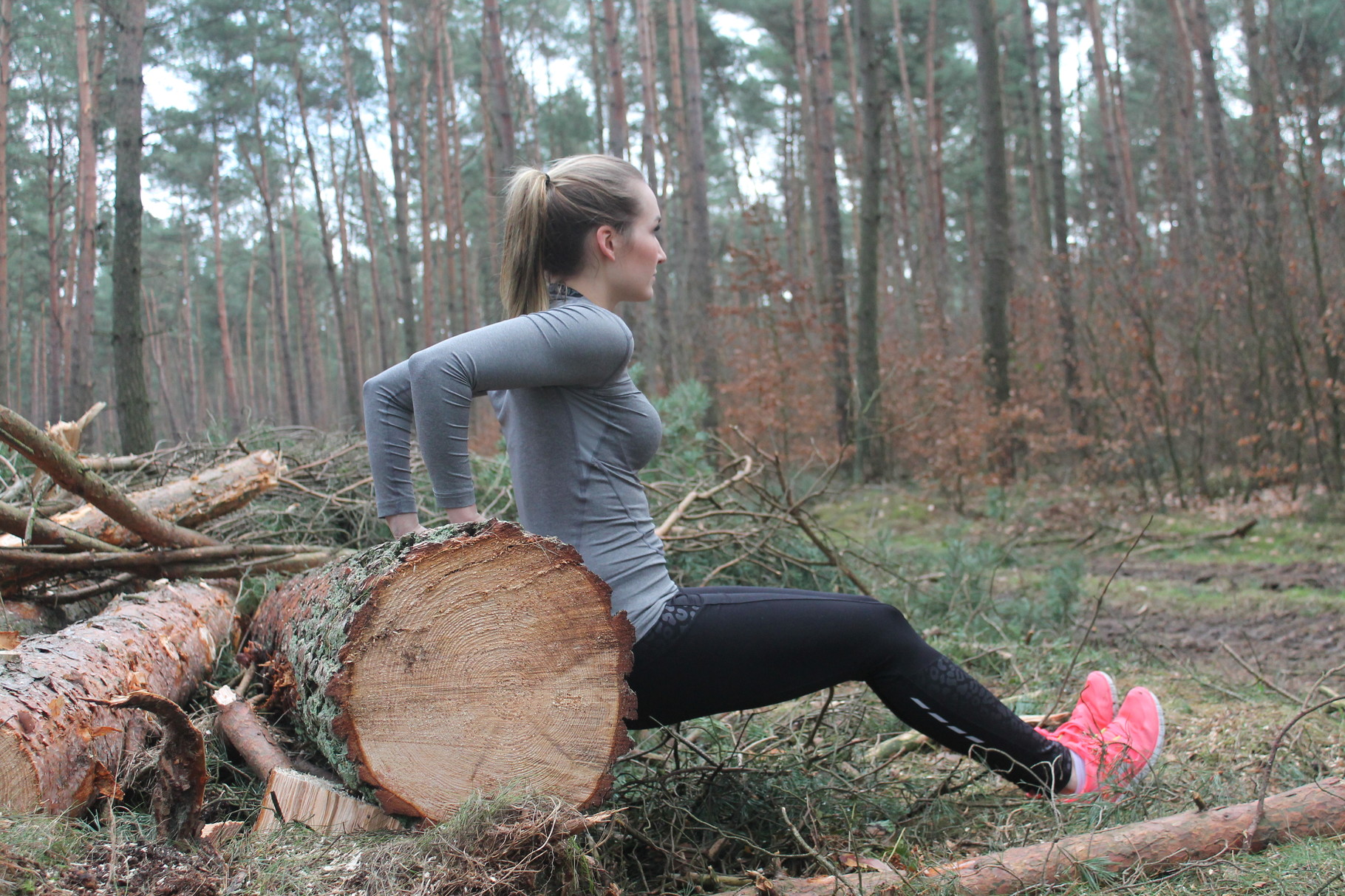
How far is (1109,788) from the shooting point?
2260 mm

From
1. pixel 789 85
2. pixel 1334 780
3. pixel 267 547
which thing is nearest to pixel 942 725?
pixel 1334 780

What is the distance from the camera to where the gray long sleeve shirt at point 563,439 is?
172 cm

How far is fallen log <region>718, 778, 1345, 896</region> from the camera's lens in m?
1.82

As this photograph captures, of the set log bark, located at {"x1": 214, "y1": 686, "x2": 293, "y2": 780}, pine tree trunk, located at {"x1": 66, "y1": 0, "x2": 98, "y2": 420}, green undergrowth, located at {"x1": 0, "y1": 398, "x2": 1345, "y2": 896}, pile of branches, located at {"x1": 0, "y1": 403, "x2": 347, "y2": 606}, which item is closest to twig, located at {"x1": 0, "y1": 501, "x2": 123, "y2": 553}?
pile of branches, located at {"x1": 0, "y1": 403, "x2": 347, "y2": 606}

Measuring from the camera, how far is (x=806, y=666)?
197 centimetres

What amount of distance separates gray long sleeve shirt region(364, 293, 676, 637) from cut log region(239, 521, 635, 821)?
156 millimetres

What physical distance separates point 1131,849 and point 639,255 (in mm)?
1543

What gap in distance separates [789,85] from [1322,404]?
1805 centimetres

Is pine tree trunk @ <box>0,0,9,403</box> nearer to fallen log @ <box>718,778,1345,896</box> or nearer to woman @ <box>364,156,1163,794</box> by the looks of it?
woman @ <box>364,156,1163,794</box>

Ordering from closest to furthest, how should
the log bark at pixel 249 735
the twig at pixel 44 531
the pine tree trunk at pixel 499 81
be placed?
1. the log bark at pixel 249 735
2. the twig at pixel 44 531
3. the pine tree trunk at pixel 499 81

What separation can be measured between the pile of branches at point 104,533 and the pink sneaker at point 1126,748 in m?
2.52

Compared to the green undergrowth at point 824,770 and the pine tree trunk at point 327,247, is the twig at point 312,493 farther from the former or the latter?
the pine tree trunk at point 327,247

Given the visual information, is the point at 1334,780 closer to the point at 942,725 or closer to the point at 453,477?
the point at 942,725

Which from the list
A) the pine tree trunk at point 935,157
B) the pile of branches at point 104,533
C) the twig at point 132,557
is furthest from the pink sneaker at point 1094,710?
the pine tree trunk at point 935,157
